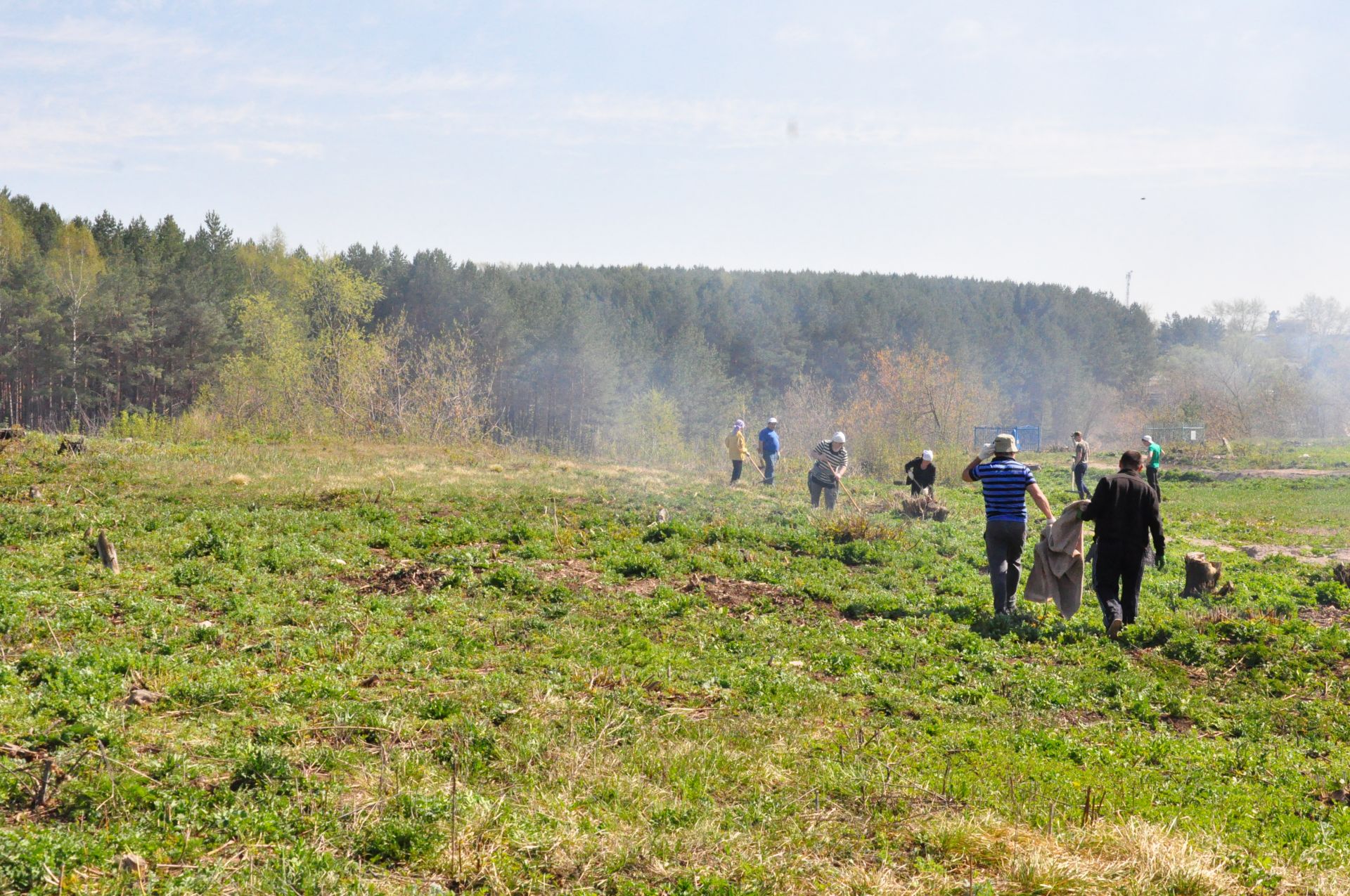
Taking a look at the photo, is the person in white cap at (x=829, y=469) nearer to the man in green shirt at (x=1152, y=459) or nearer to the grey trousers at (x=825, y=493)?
the grey trousers at (x=825, y=493)

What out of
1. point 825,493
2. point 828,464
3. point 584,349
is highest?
point 584,349

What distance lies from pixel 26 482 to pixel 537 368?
5172 centimetres

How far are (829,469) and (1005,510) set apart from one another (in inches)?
302

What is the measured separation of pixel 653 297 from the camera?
273 ft

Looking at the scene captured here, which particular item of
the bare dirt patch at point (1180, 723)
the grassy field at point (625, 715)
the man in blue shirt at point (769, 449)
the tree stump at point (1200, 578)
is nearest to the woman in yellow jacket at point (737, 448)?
the man in blue shirt at point (769, 449)

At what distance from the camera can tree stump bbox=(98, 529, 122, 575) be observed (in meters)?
9.55

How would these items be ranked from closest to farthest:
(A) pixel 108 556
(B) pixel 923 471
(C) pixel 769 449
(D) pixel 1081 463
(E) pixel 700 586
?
1. (A) pixel 108 556
2. (E) pixel 700 586
3. (B) pixel 923 471
4. (C) pixel 769 449
5. (D) pixel 1081 463

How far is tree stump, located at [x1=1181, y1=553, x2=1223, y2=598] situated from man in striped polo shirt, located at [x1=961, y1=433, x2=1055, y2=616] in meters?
3.03

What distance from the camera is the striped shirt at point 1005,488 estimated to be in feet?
31.1

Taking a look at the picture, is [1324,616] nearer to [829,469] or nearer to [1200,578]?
[1200,578]

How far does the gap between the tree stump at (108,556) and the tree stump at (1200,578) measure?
11879 mm

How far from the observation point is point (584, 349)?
66125 mm

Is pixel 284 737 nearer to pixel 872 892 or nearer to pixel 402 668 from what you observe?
pixel 402 668

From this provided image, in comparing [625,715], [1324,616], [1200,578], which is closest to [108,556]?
[625,715]
